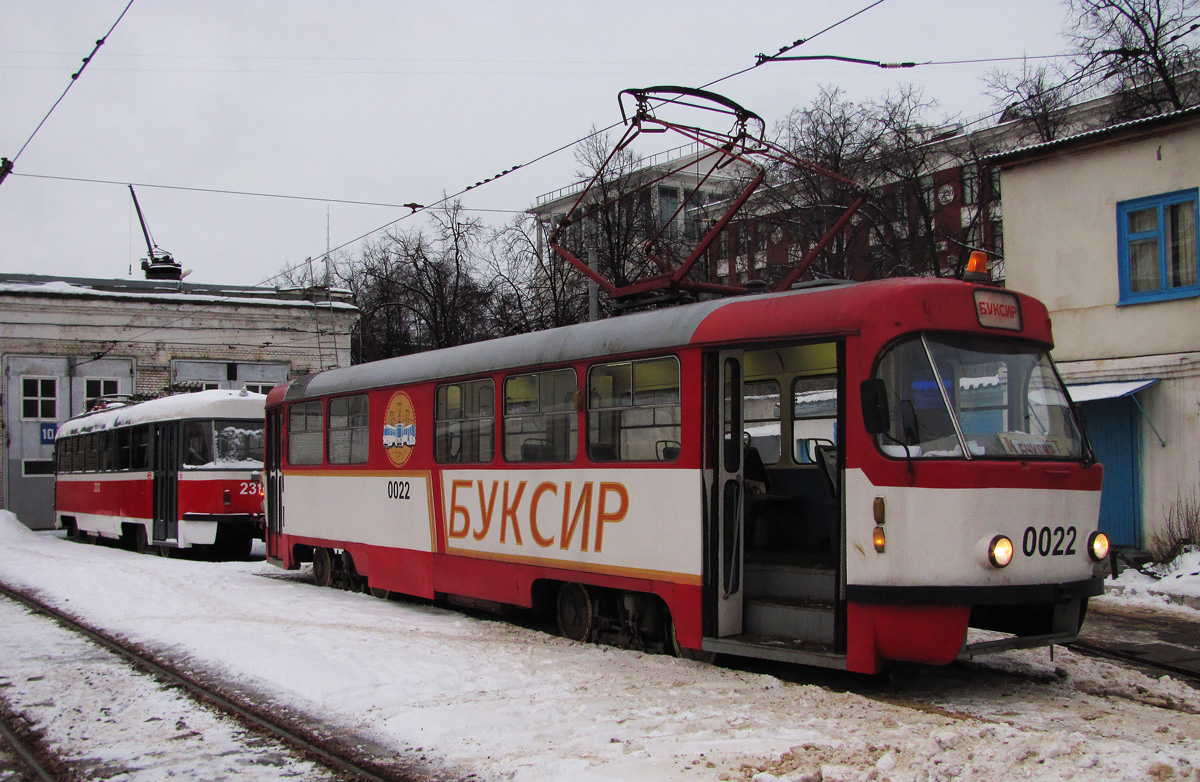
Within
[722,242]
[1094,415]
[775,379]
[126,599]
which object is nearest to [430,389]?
[775,379]

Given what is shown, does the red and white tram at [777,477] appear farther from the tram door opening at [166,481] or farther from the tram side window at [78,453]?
the tram side window at [78,453]

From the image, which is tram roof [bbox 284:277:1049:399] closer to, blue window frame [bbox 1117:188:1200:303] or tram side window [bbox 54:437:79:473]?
blue window frame [bbox 1117:188:1200:303]

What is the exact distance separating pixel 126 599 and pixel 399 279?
109ft

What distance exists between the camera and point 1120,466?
1486cm

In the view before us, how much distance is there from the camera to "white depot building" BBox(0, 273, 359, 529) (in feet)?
105

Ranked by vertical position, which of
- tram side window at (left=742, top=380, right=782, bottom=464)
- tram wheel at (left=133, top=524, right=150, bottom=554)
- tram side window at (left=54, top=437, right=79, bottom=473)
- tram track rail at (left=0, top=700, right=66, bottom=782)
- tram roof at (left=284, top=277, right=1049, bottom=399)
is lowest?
tram wheel at (left=133, top=524, right=150, bottom=554)

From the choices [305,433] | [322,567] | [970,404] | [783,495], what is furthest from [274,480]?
[970,404]

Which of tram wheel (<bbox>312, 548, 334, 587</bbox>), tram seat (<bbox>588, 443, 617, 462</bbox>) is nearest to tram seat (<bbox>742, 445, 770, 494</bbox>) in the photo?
tram seat (<bbox>588, 443, 617, 462</bbox>)

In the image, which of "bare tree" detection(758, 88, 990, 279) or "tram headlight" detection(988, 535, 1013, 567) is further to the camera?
"bare tree" detection(758, 88, 990, 279)

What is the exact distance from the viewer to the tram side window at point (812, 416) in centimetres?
906

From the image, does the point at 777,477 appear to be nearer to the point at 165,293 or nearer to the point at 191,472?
the point at 191,472

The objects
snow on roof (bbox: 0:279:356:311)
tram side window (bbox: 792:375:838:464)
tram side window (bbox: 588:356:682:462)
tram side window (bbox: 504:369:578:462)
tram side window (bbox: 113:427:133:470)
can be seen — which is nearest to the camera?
tram side window (bbox: 588:356:682:462)

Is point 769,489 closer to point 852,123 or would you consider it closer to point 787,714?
point 787,714

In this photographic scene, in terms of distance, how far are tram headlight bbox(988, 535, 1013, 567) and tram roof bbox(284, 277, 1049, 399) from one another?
1.42m
